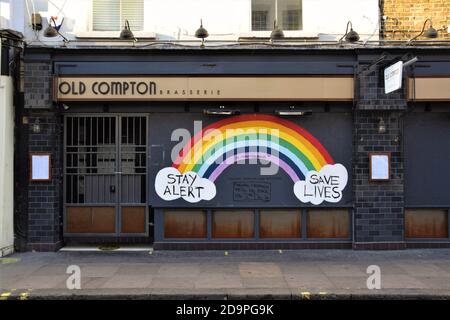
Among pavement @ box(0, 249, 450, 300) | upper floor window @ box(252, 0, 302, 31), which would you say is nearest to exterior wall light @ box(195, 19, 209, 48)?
upper floor window @ box(252, 0, 302, 31)

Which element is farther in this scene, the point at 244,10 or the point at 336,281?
the point at 244,10

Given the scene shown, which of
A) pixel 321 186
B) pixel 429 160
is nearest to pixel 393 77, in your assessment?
pixel 429 160

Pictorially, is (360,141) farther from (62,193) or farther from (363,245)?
(62,193)

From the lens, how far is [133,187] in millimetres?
10484

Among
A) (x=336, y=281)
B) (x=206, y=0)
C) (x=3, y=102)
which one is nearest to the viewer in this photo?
(x=336, y=281)

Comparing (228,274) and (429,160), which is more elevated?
(429,160)

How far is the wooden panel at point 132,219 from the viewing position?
1045cm

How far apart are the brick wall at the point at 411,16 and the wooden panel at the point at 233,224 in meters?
5.16

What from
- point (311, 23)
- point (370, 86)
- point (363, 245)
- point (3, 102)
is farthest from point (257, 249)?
point (3, 102)

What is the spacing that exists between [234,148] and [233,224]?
170 centimetres

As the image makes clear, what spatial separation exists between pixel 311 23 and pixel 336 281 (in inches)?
231

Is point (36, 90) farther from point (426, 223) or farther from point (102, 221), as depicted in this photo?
point (426, 223)

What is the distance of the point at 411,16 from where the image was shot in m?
10.5

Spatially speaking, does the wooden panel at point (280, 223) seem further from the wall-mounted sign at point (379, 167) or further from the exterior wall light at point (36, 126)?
the exterior wall light at point (36, 126)
